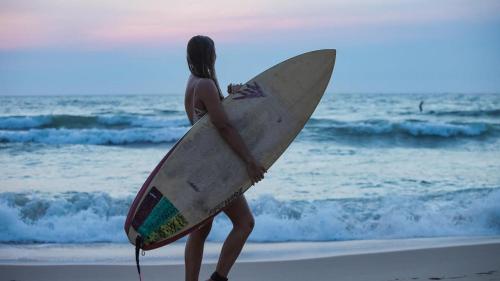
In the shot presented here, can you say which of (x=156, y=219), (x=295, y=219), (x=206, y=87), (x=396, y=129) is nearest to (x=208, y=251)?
(x=295, y=219)

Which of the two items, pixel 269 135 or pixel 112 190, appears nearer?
pixel 269 135

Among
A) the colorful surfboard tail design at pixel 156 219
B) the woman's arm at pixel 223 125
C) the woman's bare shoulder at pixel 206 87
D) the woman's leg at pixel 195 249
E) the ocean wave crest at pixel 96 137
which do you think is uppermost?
the woman's bare shoulder at pixel 206 87

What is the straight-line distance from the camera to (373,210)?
22.5ft

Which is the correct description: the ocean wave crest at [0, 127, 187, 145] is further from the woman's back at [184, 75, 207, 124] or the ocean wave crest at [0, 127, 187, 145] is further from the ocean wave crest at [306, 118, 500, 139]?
the woman's back at [184, 75, 207, 124]

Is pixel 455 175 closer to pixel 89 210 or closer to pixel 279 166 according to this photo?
pixel 279 166

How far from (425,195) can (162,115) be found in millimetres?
15666

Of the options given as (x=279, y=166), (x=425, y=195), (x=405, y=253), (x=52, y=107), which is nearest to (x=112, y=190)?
(x=279, y=166)

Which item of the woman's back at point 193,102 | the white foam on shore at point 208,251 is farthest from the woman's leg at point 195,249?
the white foam on shore at point 208,251

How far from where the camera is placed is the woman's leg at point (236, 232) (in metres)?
3.14

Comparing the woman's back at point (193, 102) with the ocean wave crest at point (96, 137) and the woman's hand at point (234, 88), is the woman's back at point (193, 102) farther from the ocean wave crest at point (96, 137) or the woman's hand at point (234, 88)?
the ocean wave crest at point (96, 137)

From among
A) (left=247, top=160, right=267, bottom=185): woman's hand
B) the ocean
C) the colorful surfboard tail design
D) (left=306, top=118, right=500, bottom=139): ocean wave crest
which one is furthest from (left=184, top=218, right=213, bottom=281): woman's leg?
(left=306, top=118, right=500, bottom=139): ocean wave crest

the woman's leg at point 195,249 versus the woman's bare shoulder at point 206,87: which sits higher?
the woman's bare shoulder at point 206,87

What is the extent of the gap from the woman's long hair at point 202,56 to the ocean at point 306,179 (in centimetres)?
299

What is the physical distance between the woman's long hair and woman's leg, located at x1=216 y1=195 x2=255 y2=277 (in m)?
0.60
